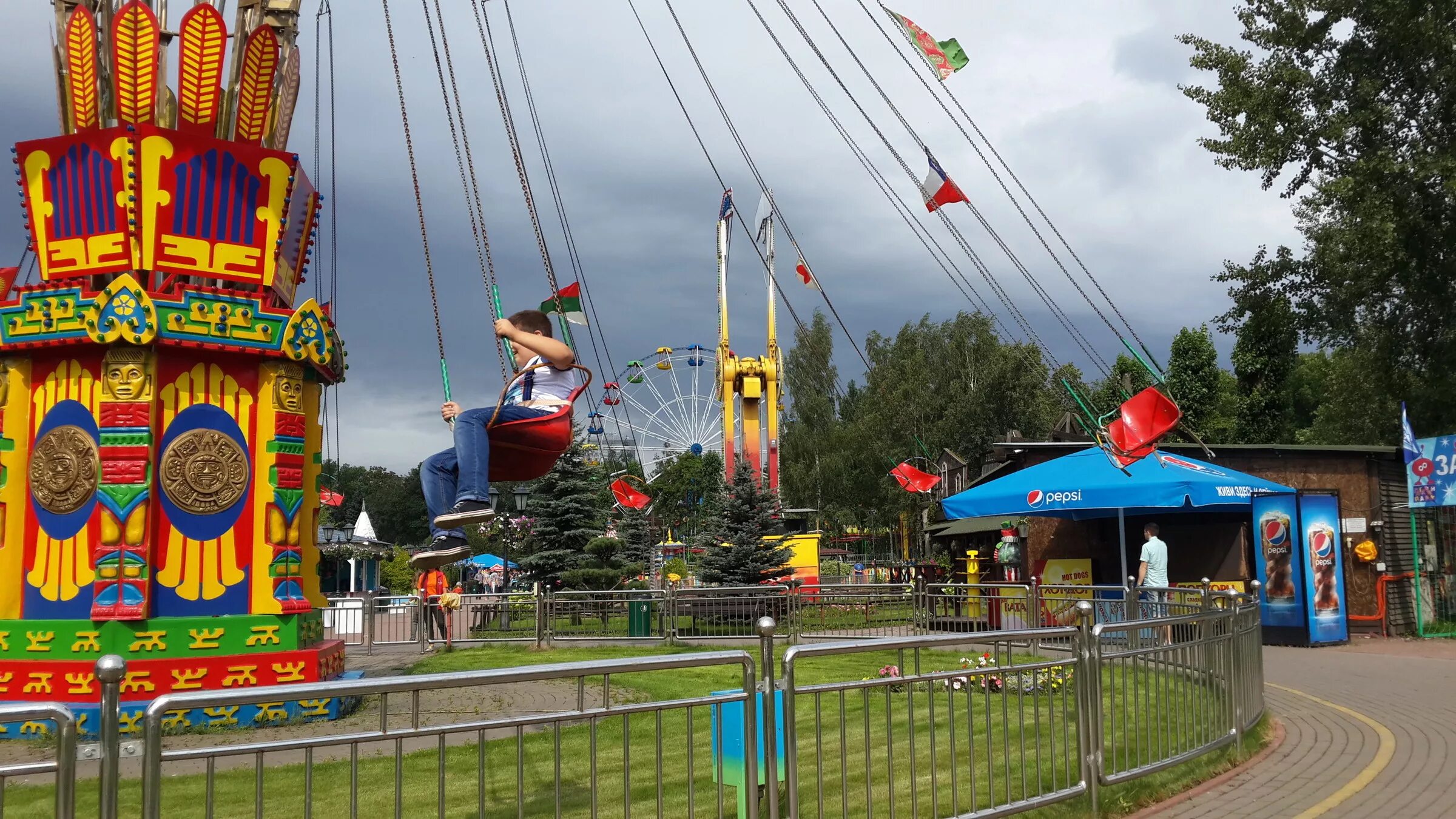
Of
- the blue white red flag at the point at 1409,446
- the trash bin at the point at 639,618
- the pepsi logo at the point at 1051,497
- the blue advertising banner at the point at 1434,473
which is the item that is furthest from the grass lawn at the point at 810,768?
the blue white red flag at the point at 1409,446

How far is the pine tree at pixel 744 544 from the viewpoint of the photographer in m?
27.7

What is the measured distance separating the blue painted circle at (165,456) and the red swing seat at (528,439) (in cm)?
471

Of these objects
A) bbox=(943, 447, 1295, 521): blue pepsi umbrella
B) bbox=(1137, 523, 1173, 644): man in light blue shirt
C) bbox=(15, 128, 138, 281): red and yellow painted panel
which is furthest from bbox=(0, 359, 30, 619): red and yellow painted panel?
bbox=(1137, 523, 1173, 644): man in light blue shirt

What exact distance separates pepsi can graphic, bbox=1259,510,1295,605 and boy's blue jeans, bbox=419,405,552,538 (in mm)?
14903

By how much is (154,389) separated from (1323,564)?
17.0 m

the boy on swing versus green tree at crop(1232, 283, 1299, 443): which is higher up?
green tree at crop(1232, 283, 1299, 443)

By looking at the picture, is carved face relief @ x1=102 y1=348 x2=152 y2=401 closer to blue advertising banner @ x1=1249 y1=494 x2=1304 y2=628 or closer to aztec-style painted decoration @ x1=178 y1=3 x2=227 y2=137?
aztec-style painted decoration @ x1=178 y1=3 x2=227 y2=137

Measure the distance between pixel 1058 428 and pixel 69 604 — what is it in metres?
28.0

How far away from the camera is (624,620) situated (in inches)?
839

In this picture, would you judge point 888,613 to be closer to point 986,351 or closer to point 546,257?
point 546,257

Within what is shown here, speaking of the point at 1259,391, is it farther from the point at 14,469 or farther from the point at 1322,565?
the point at 14,469

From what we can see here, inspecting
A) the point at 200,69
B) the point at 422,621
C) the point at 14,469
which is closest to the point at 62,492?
the point at 14,469

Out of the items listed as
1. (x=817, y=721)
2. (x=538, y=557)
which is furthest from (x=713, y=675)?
(x=538, y=557)

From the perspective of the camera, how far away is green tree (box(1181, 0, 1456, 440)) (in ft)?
75.1
